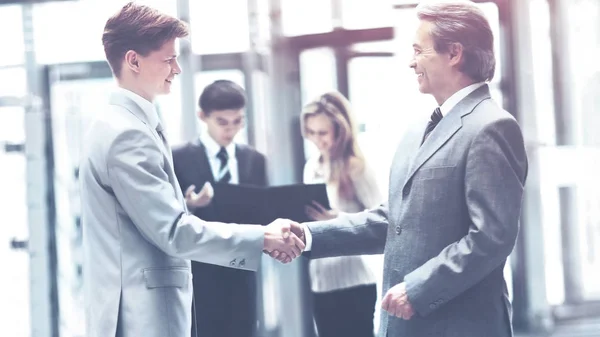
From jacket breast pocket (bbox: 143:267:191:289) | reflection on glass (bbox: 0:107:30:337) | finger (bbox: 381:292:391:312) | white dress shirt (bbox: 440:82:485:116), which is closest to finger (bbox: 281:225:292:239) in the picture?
jacket breast pocket (bbox: 143:267:191:289)

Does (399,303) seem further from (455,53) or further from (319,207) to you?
(319,207)

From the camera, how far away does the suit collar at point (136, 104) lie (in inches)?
74.5

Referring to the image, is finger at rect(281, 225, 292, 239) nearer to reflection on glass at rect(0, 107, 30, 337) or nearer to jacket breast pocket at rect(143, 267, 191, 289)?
jacket breast pocket at rect(143, 267, 191, 289)

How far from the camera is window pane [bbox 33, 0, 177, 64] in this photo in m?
3.80

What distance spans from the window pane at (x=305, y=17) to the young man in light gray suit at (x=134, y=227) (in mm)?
1906

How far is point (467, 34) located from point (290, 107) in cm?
199

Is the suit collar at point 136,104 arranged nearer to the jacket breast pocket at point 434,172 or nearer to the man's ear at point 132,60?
the man's ear at point 132,60

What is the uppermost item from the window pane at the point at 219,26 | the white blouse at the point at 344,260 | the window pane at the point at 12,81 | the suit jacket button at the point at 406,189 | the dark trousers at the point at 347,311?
the window pane at the point at 219,26

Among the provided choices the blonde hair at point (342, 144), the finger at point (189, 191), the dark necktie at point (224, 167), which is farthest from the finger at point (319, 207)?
the finger at point (189, 191)

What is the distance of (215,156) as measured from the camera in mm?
3195

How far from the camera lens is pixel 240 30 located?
3754 mm

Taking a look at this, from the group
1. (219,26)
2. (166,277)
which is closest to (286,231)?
(166,277)

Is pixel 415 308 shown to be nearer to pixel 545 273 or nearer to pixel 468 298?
pixel 468 298

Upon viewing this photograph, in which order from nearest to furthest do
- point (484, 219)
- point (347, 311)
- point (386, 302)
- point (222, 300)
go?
point (484, 219) < point (386, 302) < point (222, 300) < point (347, 311)
